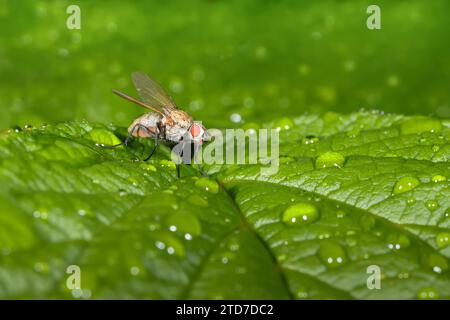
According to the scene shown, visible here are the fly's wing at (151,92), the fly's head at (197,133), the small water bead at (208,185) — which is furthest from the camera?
the fly's wing at (151,92)

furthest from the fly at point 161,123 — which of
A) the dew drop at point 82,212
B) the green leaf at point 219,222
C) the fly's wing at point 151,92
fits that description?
the dew drop at point 82,212

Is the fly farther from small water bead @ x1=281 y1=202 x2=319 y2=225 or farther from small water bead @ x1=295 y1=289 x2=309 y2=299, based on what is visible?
small water bead @ x1=295 y1=289 x2=309 y2=299

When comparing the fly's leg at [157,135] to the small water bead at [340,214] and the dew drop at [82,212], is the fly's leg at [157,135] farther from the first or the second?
the small water bead at [340,214]

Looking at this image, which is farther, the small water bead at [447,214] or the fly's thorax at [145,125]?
the fly's thorax at [145,125]

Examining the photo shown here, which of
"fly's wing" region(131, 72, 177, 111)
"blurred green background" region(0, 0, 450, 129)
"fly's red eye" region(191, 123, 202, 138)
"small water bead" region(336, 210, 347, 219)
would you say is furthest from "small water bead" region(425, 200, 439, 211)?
"blurred green background" region(0, 0, 450, 129)

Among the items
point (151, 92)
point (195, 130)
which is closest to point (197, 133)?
point (195, 130)

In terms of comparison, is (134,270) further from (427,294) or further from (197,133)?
(197,133)
